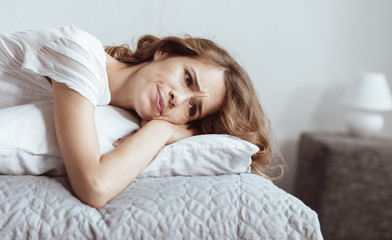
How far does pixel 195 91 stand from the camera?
132 cm

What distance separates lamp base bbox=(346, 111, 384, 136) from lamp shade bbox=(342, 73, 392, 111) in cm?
9

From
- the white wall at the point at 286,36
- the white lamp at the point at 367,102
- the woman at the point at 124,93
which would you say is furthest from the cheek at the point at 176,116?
the white lamp at the point at 367,102

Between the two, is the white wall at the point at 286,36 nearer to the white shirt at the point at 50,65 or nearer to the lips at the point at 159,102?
the white shirt at the point at 50,65

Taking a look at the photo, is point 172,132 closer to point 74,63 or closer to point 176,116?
point 176,116

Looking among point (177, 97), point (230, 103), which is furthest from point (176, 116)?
point (230, 103)

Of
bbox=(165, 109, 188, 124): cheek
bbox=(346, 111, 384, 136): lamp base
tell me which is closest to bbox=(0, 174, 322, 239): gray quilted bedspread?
bbox=(165, 109, 188, 124): cheek

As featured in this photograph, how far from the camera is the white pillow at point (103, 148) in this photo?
100cm

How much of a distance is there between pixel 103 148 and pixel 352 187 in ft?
5.40

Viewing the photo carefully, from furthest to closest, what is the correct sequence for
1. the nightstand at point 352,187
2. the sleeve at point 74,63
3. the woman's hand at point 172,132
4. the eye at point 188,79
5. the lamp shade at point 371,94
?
the lamp shade at point 371,94, the nightstand at point 352,187, the eye at point 188,79, the woman's hand at point 172,132, the sleeve at point 74,63

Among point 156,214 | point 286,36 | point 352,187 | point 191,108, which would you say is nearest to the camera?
point 156,214

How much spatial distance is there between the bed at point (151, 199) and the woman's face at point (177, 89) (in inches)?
6.8

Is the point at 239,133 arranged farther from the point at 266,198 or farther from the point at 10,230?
the point at 10,230

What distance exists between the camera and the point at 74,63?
3.56 feet

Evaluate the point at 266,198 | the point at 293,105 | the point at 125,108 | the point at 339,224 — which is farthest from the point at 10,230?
the point at 293,105
